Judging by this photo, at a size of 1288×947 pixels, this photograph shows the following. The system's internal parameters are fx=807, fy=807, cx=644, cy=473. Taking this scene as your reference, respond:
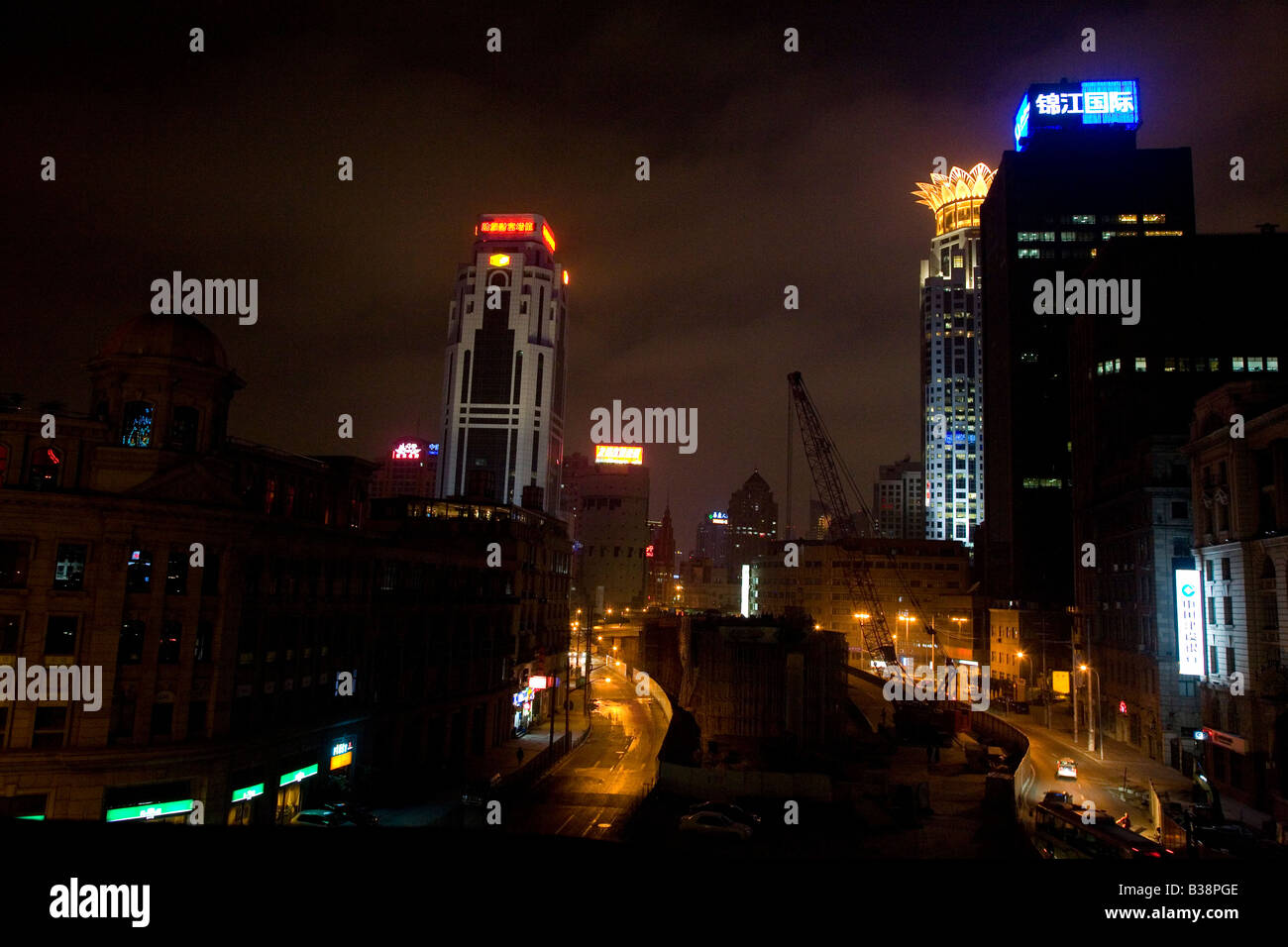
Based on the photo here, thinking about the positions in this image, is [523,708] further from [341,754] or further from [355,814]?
[355,814]

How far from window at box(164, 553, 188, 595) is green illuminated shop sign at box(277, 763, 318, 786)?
388 inches

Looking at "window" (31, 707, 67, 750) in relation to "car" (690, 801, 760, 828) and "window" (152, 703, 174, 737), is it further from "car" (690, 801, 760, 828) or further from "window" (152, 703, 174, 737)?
"car" (690, 801, 760, 828)

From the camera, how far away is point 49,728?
2966 cm

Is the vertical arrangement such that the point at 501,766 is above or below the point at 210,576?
below

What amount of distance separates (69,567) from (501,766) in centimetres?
2794

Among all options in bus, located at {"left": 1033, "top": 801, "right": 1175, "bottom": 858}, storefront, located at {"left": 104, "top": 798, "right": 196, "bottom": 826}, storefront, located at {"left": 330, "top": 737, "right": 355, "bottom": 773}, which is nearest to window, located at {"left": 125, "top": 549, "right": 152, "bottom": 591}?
storefront, located at {"left": 104, "top": 798, "right": 196, "bottom": 826}

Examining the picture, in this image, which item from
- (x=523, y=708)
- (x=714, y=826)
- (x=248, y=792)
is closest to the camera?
(x=248, y=792)

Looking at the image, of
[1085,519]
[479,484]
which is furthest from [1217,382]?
[479,484]

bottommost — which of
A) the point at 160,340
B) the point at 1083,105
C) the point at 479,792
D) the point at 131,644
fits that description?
the point at 479,792

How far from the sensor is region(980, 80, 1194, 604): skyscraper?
391 ft

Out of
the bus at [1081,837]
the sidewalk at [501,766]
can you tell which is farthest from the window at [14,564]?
the bus at [1081,837]

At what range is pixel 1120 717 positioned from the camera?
219 ft

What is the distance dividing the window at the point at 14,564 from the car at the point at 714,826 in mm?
28518

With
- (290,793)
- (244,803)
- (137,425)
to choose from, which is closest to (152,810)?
(244,803)
